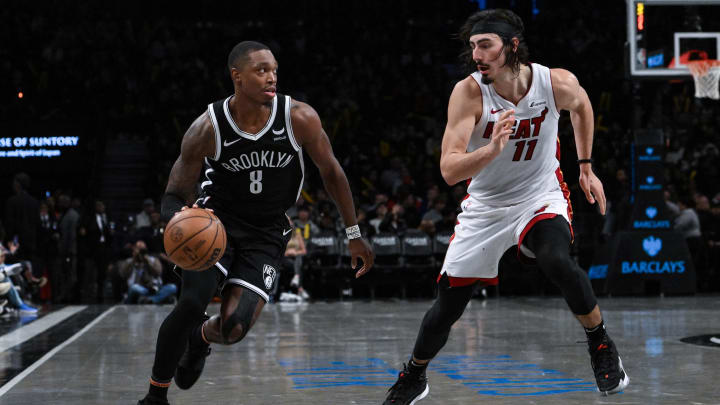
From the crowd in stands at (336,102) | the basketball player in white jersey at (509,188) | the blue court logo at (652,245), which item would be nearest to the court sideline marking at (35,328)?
the crowd in stands at (336,102)

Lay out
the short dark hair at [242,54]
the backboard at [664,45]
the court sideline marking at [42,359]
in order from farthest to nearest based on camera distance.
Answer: the backboard at [664,45] → the court sideline marking at [42,359] → the short dark hair at [242,54]

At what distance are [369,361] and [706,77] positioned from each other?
7.26 m

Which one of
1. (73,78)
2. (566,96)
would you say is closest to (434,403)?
(566,96)

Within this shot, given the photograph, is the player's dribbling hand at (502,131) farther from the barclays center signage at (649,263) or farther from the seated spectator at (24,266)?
the barclays center signage at (649,263)

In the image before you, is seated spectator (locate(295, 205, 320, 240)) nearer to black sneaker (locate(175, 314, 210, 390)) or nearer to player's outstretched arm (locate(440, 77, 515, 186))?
black sneaker (locate(175, 314, 210, 390))

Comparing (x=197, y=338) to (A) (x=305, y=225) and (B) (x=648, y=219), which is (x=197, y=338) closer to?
(A) (x=305, y=225)

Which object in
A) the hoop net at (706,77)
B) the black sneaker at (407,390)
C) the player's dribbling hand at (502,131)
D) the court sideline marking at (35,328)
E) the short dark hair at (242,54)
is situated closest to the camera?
the player's dribbling hand at (502,131)

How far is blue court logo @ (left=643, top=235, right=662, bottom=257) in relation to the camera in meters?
15.2

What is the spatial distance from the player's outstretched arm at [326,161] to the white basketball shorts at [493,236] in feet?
1.53

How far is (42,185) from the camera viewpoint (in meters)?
18.8

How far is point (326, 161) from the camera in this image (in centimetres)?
508

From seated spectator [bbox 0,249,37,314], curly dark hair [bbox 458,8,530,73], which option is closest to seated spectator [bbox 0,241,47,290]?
seated spectator [bbox 0,249,37,314]

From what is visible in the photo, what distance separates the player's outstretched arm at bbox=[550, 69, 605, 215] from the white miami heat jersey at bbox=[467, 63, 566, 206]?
53 mm

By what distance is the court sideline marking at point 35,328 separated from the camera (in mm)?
9297
